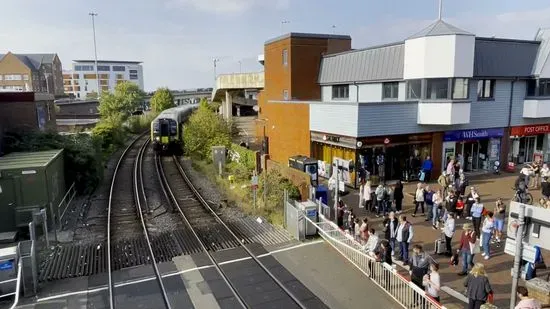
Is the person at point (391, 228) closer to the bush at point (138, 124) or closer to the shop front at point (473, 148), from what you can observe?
the shop front at point (473, 148)

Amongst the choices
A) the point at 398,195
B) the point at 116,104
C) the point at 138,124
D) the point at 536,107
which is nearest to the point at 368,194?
the point at 398,195

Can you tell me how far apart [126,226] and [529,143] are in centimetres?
2408

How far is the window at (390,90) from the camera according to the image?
23.0 metres

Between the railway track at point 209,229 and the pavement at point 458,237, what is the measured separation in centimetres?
372

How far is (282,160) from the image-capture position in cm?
2706

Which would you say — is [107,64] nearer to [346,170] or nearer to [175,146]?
[175,146]

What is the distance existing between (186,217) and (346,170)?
8438 millimetres

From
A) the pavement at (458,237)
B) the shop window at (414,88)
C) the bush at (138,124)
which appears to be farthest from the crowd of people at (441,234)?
the bush at (138,124)

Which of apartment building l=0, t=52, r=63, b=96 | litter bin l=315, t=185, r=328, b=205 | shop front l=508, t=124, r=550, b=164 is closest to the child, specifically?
litter bin l=315, t=185, r=328, b=205

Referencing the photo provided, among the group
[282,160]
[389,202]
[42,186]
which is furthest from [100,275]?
A: [282,160]

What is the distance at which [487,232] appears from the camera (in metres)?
11.4

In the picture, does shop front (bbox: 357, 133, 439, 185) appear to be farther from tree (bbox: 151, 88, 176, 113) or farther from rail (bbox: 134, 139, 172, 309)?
tree (bbox: 151, 88, 176, 113)

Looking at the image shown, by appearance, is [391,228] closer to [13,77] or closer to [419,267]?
[419,267]

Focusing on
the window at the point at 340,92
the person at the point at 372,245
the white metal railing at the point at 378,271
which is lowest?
the white metal railing at the point at 378,271
